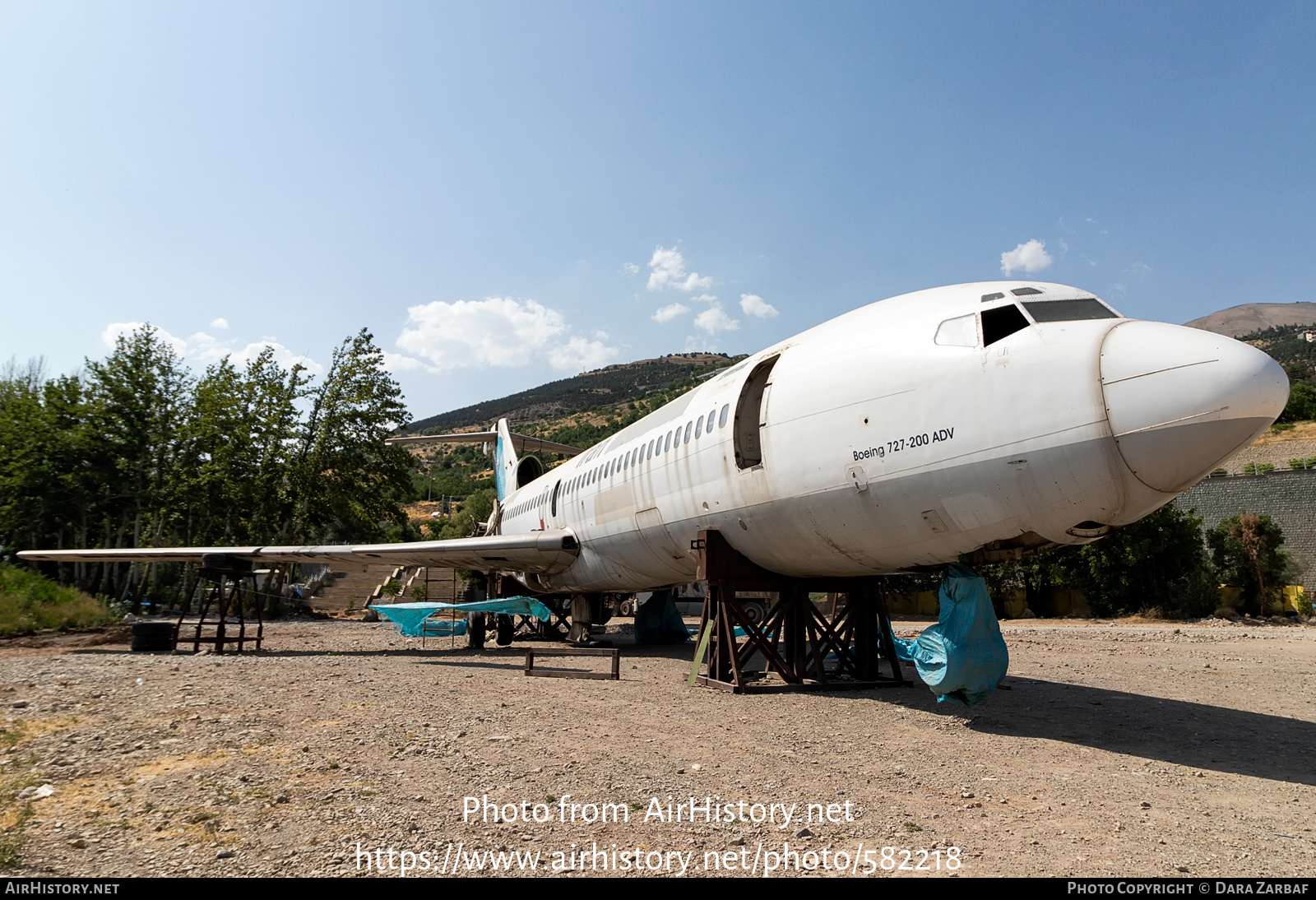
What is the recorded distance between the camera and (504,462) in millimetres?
27156

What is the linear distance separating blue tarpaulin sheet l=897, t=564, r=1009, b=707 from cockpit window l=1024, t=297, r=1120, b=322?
285 centimetres

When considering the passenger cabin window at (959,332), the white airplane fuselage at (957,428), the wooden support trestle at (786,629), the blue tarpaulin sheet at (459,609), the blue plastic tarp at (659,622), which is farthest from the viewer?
the blue plastic tarp at (659,622)

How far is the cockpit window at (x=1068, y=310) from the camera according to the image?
267 inches

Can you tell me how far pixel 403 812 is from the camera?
4.57m

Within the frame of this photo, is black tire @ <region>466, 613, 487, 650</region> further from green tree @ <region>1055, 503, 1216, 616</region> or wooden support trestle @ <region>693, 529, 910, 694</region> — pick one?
green tree @ <region>1055, 503, 1216, 616</region>

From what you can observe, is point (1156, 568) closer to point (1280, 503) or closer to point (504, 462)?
point (1280, 503)

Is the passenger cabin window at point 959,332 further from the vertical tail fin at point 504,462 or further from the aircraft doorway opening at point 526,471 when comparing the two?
the vertical tail fin at point 504,462

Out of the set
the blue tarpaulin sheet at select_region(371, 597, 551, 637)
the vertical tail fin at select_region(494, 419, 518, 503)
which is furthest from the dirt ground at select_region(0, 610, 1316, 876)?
the vertical tail fin at select_region(494, 419, 518, 503)

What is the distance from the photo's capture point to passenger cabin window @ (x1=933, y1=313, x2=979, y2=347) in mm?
7105

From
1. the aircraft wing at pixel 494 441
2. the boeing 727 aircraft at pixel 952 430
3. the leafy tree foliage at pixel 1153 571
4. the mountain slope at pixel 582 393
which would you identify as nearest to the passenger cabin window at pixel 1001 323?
the boeing 727 aircraft at pixel 952 430

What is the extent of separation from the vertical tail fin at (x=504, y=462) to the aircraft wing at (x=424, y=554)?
879cm

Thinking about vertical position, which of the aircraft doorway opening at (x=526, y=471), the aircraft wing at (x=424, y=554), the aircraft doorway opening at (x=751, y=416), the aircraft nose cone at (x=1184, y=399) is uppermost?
the aircraft doorway opening at (x=526, y=471)

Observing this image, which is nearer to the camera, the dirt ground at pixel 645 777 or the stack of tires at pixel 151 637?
the dirt ground at pixel 645 777

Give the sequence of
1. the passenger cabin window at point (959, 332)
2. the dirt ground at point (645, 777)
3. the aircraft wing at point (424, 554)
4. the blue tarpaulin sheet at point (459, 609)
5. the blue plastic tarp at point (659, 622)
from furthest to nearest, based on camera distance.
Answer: the blue plastic tarp at point (659, 622)
the blue tarpaulin sheet at point (459, 609)
the aircraft wing at point (424, 554)
the passenger cabin window at point (959, 332)
the dirt ground at point (645, 777)
